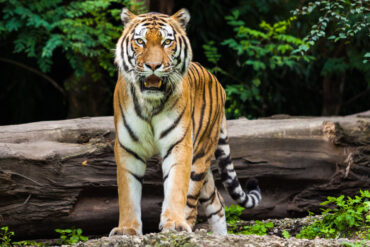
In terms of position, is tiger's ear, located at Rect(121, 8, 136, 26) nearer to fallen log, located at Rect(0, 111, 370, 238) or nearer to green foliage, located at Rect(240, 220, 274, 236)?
fallen log, located at Rect(0, 111, 370, 238)

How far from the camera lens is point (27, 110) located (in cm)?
930

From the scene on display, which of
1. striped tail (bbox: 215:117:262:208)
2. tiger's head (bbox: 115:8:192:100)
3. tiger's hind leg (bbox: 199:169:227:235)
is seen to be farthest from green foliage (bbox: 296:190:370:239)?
tiger's head (bbox: 115:8:192:100)

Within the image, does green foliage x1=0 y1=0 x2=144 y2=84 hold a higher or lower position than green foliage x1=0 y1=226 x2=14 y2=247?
higher

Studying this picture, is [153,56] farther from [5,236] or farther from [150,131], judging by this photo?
[5,236]

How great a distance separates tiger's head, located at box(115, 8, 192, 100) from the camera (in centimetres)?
390

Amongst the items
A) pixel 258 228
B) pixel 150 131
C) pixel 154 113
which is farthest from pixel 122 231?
pixel 258 228

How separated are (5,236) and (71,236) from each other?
0.77 meters

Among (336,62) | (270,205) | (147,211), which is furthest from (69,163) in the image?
(336,62)

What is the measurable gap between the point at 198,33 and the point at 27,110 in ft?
10.3

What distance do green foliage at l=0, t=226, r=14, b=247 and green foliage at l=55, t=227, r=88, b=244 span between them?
0.43m

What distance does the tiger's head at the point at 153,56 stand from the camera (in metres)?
3.90

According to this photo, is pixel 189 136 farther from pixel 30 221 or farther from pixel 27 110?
pixel 27 110

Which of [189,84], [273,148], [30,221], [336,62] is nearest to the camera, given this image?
[189,84]

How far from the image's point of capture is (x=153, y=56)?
12.8ft
